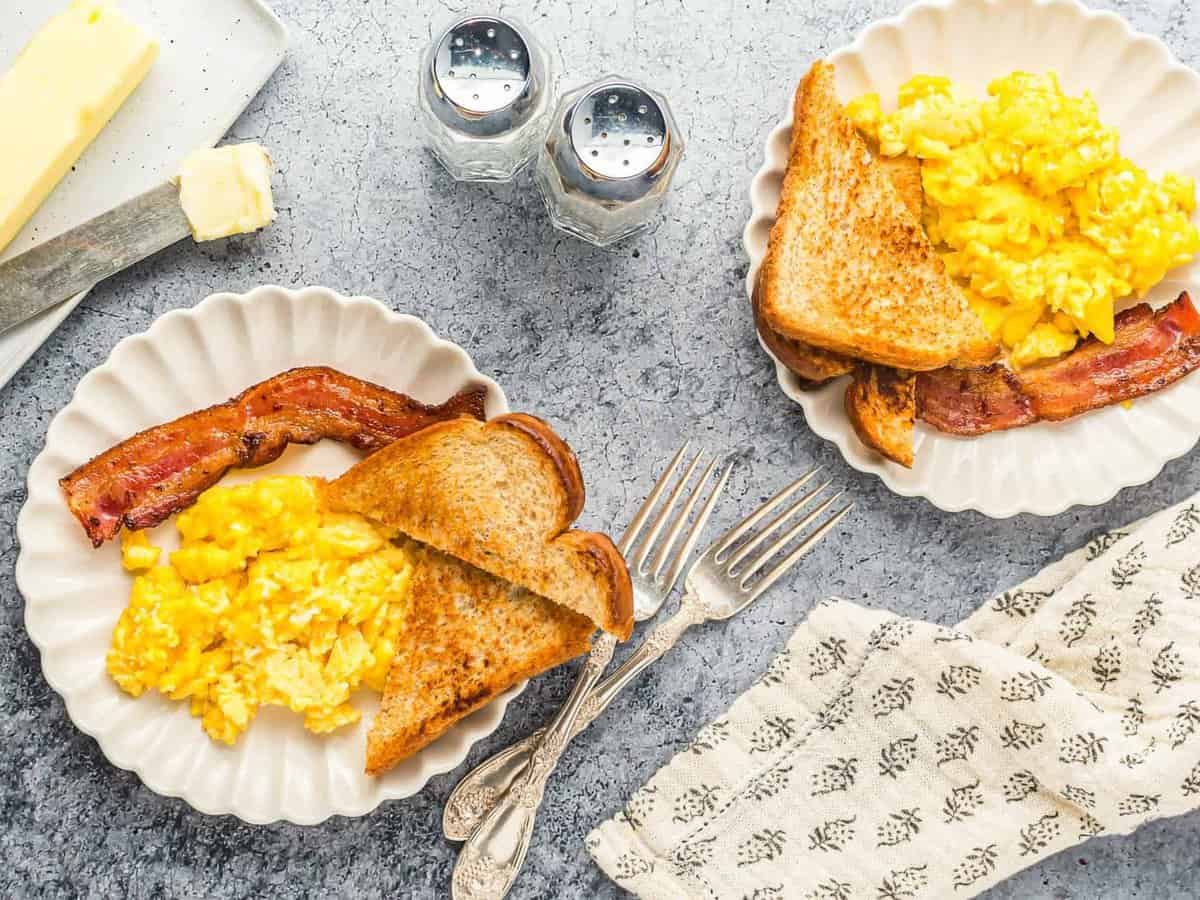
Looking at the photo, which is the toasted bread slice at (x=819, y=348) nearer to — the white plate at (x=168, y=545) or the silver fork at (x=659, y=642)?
the silver fork at (x=659, y=642)

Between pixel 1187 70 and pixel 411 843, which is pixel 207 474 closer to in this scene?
pixel 411 843

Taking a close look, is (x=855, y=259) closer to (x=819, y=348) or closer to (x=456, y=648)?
(x=819, y=348)

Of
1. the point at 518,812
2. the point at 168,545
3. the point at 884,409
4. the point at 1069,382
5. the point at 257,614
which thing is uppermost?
the point at 1069,382

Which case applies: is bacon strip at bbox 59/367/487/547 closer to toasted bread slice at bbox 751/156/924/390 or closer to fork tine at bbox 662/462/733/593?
fork tine at bbox 662/462/733/593

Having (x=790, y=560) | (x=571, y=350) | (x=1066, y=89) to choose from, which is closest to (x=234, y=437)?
(x=571, y=350)

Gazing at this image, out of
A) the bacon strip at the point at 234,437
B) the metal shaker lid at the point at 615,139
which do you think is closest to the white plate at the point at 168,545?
the bacon strip at the point at 234,437
